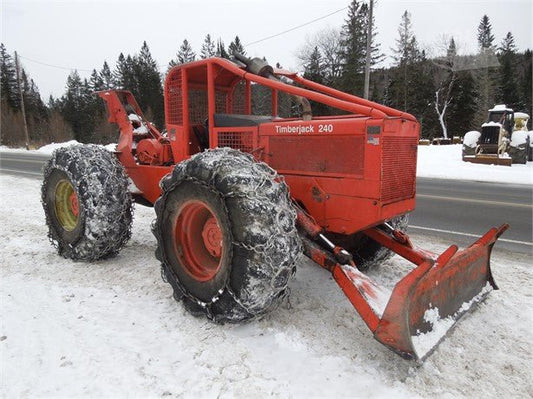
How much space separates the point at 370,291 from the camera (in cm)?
291

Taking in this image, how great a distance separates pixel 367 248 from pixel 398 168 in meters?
1.25

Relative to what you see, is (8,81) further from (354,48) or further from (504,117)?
(504,117)

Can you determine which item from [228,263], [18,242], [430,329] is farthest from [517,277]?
[18,242]

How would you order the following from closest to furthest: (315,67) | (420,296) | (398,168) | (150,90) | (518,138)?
1. (420,296)
2. (398,168)
3. (518,138)
4. (315,67)
5. (150,90)

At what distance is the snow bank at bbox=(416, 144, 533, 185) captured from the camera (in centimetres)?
1427

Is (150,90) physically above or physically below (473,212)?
above

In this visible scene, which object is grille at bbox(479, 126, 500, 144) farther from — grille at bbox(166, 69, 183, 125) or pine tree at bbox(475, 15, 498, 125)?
pine tree at bbox(475, 15, 498, 125)

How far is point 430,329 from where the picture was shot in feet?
9.27

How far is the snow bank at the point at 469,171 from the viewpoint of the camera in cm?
1427

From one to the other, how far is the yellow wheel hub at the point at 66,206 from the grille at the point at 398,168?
373cm

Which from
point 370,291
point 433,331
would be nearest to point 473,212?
point 433,331

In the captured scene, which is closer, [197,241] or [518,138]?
[197,241]

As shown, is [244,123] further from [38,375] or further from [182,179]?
[38,375]

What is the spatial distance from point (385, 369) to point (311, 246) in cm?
105
